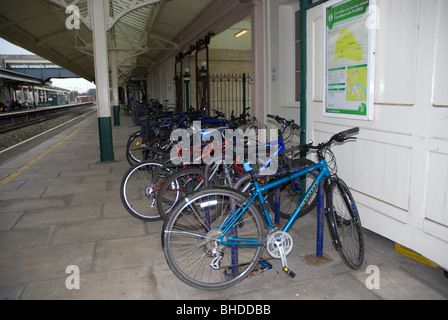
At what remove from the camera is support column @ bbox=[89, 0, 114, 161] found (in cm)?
696

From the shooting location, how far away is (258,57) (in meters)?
6.21

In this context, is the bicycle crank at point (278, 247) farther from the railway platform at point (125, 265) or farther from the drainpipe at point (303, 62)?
the drainpipe at point (303, 62)

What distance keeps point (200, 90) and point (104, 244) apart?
345 inches

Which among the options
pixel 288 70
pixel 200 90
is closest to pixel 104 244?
pixel 288 70

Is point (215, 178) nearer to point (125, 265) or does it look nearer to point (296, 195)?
point (296, 195)

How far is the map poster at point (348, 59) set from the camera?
3.16 m

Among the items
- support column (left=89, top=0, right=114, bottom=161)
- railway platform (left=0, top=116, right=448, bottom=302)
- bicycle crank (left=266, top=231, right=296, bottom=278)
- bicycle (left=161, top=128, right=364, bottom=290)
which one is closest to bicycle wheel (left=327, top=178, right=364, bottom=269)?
bicycle (left=161, top=128, right=364, bottom=290)

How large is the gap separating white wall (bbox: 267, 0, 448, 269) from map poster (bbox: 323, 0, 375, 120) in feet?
0.28

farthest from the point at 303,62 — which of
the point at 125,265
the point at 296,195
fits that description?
the point at 125,265

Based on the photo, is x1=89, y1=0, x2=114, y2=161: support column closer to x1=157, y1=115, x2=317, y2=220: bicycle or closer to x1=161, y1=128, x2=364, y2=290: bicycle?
x1=157, y1=115, x2=317, y2=220: bicycle

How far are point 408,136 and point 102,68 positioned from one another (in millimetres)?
5951

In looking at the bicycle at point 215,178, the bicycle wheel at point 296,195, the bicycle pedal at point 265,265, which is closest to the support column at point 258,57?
the bicycle wheel at point 296,195

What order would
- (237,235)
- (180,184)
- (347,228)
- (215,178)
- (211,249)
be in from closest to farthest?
1. (211,249)
2. (237,235)
3. (347,228)
4. (215,178)
5. (180,184)

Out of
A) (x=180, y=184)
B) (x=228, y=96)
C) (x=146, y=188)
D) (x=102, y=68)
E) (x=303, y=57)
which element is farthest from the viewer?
(x=228, y=96)
